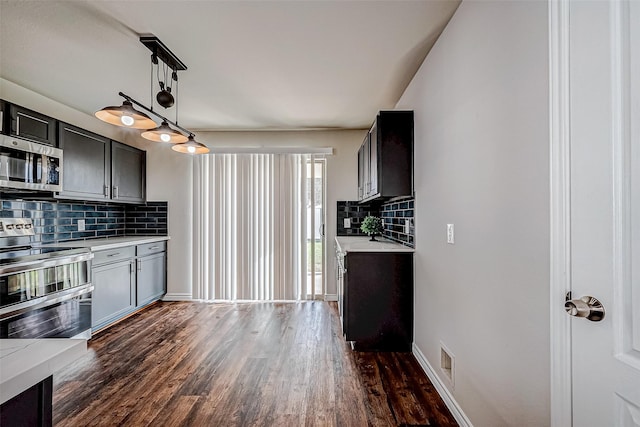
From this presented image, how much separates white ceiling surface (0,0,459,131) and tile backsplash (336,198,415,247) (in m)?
1.14

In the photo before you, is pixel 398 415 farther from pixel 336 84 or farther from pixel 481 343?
pixel 336 84

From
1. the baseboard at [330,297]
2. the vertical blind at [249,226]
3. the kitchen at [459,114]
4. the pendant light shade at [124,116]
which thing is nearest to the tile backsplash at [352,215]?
the vertical blind at [249,226]

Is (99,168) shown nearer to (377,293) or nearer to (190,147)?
(190,147)

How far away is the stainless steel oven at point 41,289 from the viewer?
2232 millimetres

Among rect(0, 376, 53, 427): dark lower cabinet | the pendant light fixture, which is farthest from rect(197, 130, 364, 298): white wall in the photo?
rect(0, 376, 53, 427): dark lower cabinet

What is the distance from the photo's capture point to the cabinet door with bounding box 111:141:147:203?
3.77 metres

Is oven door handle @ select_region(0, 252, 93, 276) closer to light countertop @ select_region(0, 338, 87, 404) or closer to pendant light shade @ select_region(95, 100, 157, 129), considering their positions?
pendant light shade @ select_region(95, 100, 157, 129)

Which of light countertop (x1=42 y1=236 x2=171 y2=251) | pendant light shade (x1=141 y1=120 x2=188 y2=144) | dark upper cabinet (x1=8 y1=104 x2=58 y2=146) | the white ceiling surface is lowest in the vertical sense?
light countertop (x1=42 y1=236 x2=171 y2=251)

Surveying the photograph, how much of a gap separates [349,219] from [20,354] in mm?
3845

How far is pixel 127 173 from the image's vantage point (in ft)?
13.1

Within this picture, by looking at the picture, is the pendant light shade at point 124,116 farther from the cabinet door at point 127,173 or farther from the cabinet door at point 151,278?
the cabinet door at point 151,278

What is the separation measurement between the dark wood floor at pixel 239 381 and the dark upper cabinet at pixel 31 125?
6.30 feet

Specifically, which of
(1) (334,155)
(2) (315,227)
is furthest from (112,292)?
(1) (334,155)

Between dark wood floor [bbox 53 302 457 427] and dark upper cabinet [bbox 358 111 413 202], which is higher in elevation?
dark upper cabinet [bbox 358 111 413 202]
